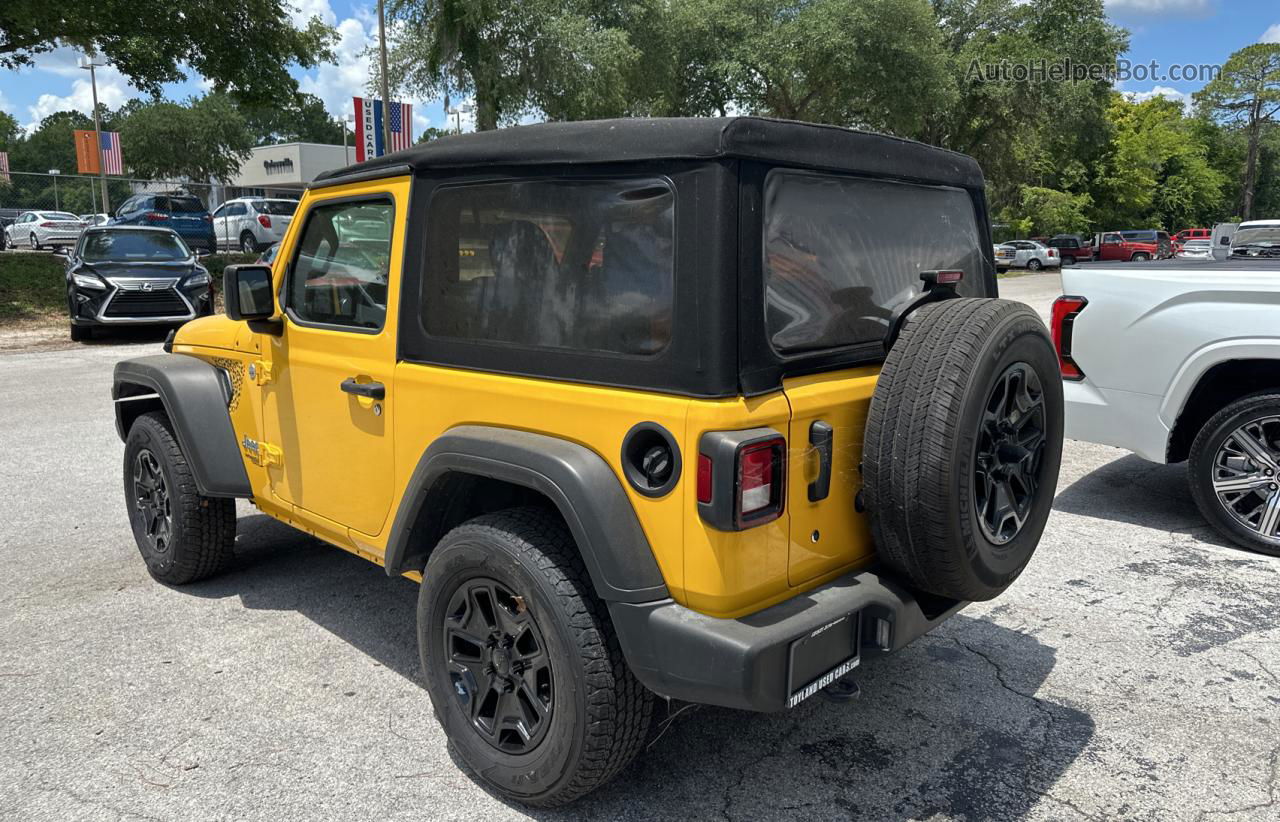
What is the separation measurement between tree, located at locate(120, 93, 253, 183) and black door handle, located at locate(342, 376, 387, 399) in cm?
5869

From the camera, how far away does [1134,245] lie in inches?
1581

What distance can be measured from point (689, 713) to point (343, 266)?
206 cm

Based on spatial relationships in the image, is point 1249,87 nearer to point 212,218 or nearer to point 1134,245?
point 1134,245

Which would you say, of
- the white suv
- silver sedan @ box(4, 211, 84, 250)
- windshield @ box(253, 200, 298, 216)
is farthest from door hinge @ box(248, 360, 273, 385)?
silver sedan @ box(4, 211, 84, 250)

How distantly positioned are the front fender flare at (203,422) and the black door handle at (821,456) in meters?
2.64

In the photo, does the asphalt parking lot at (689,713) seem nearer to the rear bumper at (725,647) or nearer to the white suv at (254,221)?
the rear bumper at (725,647)

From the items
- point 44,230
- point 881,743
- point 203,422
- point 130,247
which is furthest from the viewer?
point 44,230

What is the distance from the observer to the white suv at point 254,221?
83.8 feet

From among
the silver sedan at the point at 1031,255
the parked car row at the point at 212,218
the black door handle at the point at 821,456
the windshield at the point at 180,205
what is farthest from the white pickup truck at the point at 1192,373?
the silver sedan at the point at 1031,255

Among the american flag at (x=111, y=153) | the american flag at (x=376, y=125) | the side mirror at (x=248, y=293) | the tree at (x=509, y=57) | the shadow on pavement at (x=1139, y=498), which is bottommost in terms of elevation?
the shadow on pavement at (x=1139, y=498)

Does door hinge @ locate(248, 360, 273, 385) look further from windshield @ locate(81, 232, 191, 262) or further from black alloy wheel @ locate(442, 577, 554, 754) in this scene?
windshield @ locate(81, 232, 191, 262)

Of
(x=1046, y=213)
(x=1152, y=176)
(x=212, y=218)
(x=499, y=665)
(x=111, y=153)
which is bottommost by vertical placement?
(x=499, y=665)

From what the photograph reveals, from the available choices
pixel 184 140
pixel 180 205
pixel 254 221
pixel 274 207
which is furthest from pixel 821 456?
pixel 184 140

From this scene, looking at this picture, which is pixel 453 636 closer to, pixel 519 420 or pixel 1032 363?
pixel 519 420
